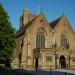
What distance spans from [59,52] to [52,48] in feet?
7.26

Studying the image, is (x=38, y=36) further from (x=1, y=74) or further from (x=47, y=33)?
(x=1, y=74)

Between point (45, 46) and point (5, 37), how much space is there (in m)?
23.1

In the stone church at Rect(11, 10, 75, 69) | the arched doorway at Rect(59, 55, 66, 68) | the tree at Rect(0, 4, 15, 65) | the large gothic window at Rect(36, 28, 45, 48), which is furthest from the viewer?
the large gothic window at Rect(36, 28, 45, 48)

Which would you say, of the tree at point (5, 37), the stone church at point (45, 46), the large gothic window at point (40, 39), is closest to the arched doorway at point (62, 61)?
the stone church at point (45, 46)

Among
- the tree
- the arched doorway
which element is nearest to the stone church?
the arched doorway

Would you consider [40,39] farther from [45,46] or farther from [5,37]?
[5,37]

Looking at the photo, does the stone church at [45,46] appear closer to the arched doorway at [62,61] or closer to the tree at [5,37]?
the arched doorway at [62,61]

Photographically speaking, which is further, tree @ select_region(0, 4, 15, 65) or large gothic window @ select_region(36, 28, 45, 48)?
large gothic window @ select_region(36, 28, 45, 48)

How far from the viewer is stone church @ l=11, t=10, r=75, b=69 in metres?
70.6

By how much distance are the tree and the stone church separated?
14.5m

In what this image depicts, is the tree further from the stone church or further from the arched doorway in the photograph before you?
the arched doorway

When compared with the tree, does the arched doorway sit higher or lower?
lower

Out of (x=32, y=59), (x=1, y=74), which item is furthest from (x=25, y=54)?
(x=1, y=74)

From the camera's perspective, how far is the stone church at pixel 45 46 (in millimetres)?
70625
